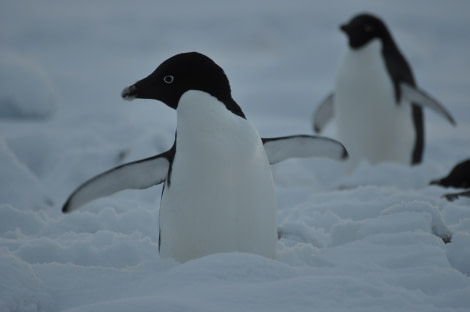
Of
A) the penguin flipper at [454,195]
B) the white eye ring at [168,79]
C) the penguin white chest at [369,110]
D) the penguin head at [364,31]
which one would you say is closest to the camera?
the white eye ring at [168,79]

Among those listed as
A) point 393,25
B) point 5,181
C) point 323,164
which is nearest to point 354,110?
point 323,164

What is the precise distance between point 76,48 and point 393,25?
13453 mm

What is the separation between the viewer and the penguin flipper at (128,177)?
249 centimetres

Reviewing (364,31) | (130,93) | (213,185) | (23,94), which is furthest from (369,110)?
(23,94)

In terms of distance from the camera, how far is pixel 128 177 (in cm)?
256

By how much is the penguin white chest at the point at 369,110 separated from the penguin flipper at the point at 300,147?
126 inches

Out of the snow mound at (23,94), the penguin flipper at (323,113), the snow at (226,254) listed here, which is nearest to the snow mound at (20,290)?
the snow at (226,254)

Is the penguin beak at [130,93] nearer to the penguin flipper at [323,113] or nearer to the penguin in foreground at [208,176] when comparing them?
the penguin in foreground at [208,176]

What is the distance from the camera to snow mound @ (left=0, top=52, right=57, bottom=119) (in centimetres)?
830

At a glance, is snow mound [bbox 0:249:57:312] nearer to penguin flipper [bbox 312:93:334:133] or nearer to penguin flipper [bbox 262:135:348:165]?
penguin flipper [bbox 262:135:348:165]

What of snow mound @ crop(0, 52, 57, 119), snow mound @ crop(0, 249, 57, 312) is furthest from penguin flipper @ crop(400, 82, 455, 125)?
snow mound @ crop(0, 249, 57, 312)

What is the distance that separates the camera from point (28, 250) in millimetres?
2574

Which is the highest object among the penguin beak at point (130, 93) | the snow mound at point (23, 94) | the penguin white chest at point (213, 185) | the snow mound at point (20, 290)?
the snow mound at point (23, 94)

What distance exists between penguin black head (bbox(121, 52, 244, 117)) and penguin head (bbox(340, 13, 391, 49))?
3.85 metres
